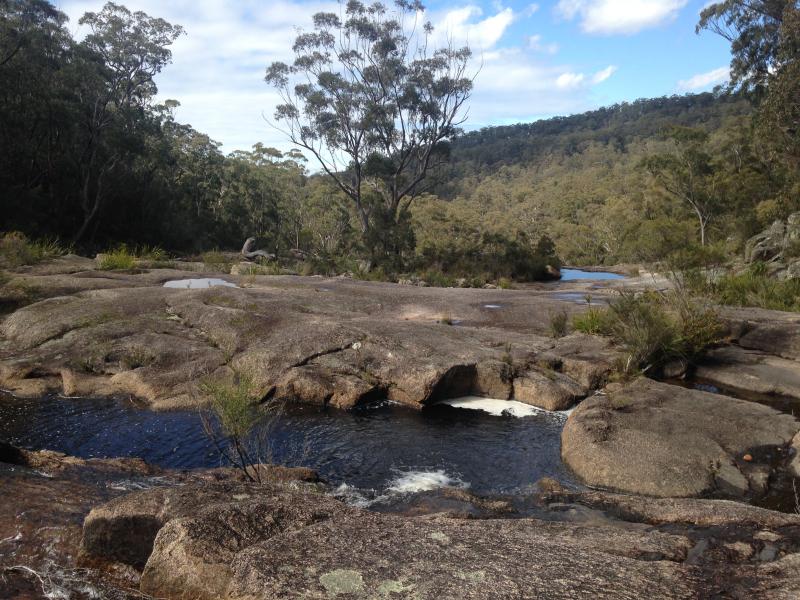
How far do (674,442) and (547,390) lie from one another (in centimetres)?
277

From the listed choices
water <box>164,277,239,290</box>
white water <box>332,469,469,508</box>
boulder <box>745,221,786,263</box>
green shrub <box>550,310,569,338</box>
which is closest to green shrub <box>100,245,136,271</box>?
water <box>164,277,239,290</box>

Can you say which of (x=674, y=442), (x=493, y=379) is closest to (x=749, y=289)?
(x=493, y=379)

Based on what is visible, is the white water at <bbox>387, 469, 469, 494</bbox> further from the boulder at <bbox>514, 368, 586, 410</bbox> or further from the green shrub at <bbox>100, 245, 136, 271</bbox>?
the green shrub at <bbox>100, 245, 136, 271</bbox>

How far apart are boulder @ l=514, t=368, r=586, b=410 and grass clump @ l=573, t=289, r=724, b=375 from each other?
3.70 ft

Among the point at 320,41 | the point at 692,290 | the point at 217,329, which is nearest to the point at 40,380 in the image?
the point at 217,329

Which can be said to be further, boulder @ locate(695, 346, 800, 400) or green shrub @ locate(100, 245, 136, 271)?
green shrub @ locate(100, 245, 136, 271)

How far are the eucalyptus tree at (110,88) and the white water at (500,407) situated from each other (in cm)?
2707

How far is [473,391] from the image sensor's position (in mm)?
10734

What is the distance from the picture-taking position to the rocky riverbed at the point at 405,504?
10.5ft

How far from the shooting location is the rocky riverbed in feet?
10.5

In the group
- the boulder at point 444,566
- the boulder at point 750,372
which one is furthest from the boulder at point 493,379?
the boulder at point 444,566

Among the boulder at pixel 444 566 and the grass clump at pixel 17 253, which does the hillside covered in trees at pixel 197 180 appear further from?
the boulder at pixel 444 566

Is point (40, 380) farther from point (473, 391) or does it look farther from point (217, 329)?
point (473, 391)

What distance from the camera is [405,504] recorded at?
6.25m
